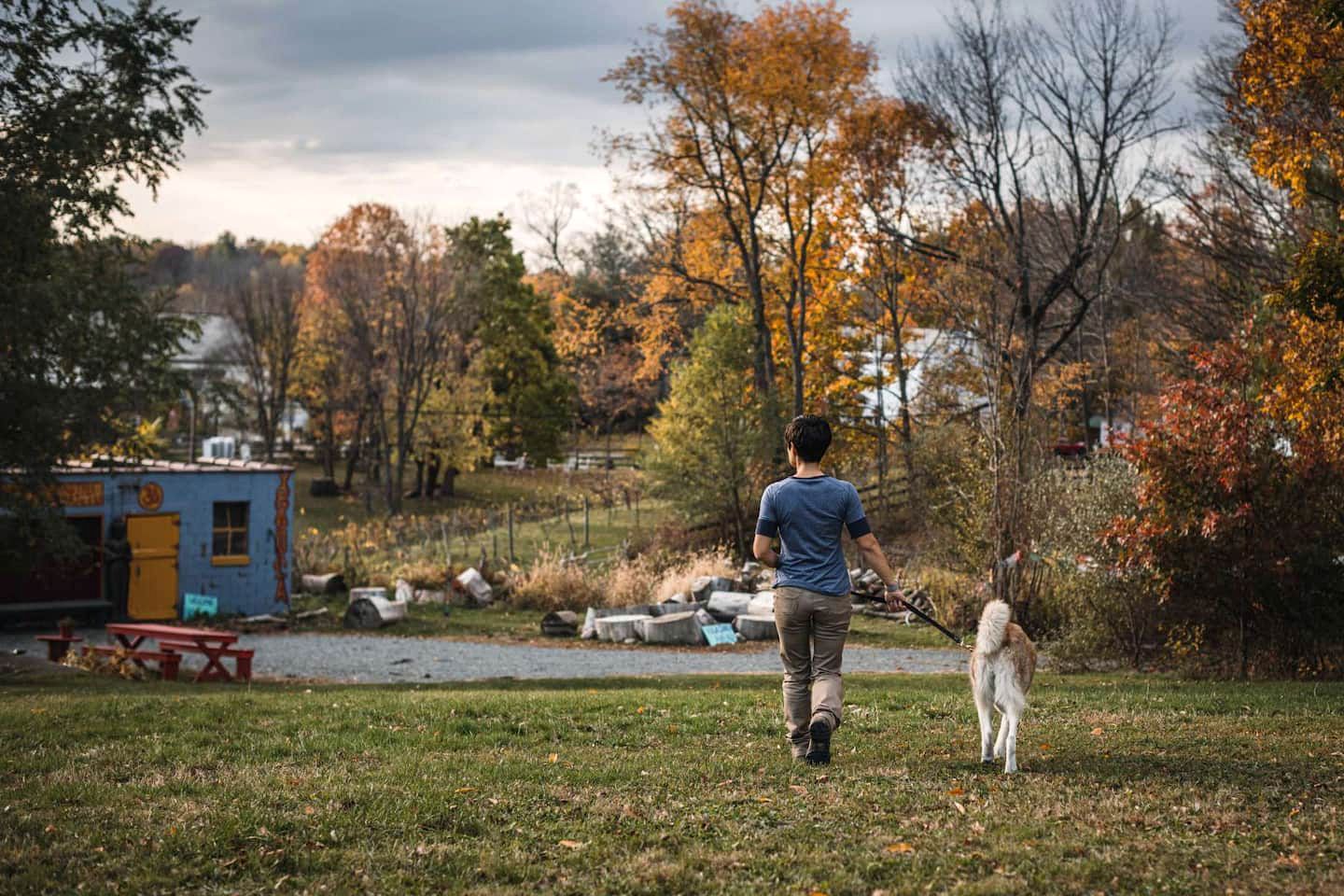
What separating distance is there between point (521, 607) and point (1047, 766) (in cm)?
1928

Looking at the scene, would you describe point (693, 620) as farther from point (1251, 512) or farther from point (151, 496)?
point (151, 496)

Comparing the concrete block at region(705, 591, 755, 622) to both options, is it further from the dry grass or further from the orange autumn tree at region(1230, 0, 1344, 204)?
the orange autumn tree at region(1230, 0, 1344, 204)

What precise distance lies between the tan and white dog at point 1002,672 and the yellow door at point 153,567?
21243 mm

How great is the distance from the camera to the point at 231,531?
86.1ft

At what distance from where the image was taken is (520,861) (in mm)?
5512

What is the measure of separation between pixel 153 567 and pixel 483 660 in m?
9.05

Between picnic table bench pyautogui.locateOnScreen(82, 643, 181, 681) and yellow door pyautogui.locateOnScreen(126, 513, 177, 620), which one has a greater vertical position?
yellow door pyautogui.locateOnScreen(126, 513, 177, 620)

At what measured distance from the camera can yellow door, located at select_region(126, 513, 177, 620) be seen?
81.6 ft

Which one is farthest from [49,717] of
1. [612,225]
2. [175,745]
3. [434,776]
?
[612,225]

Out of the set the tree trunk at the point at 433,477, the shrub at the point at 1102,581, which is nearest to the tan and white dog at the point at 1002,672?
the shrub at the point at 1102,581

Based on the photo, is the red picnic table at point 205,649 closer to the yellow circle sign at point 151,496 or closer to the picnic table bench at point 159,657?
the picnic table bench at point 159,657

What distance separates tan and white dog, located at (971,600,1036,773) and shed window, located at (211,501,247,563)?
848 inches

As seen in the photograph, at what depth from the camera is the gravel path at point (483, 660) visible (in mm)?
18156

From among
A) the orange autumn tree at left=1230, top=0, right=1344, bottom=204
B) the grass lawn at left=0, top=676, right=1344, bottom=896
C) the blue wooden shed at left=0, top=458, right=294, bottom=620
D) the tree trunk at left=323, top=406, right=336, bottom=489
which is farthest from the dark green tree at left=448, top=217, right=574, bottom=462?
the grass lawn at left=0, top=676, right=1344, bottom=896
